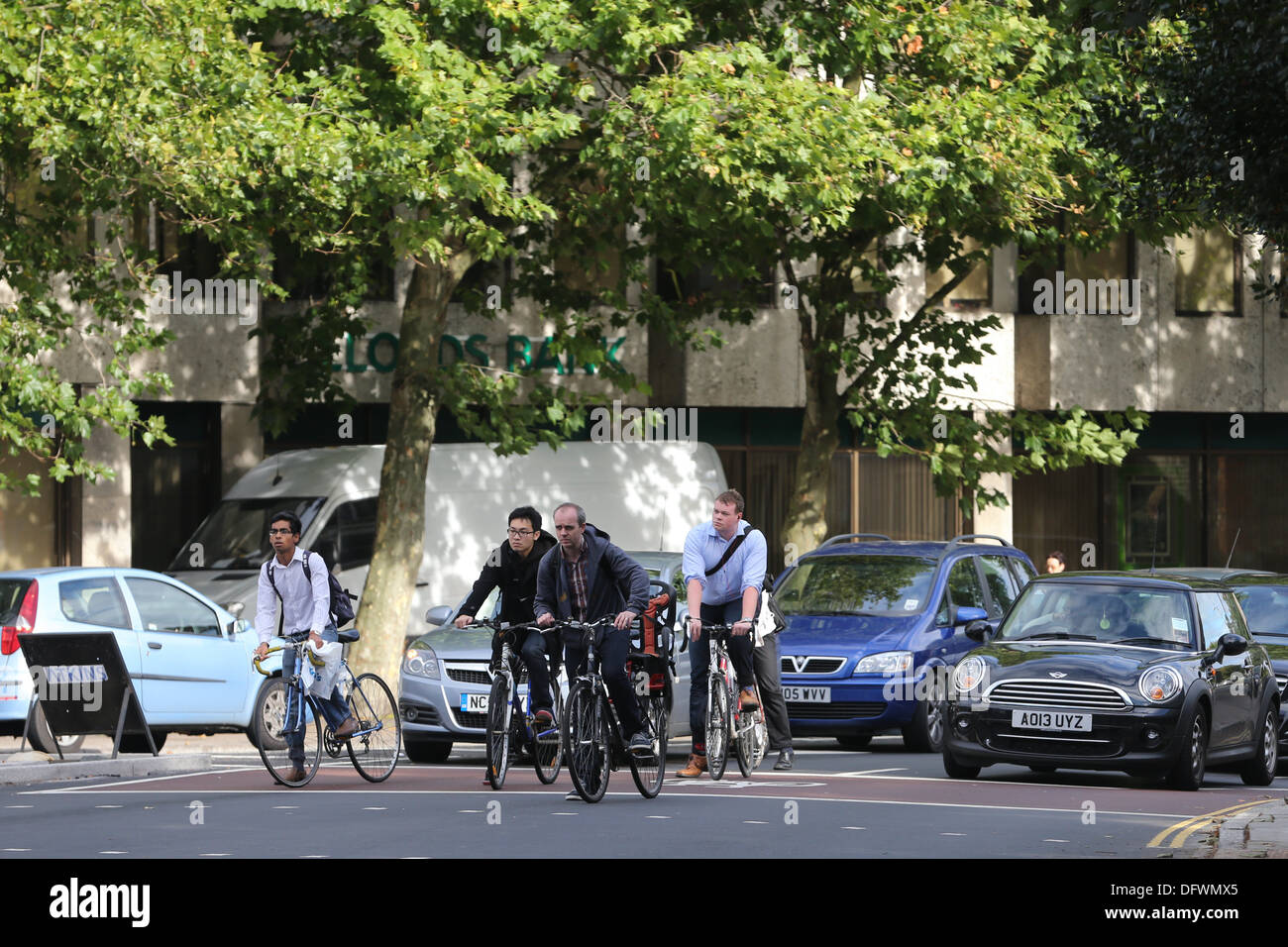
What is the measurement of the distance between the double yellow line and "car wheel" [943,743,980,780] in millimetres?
2159

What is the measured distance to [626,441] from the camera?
25.2 m

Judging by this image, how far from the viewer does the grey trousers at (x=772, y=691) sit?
1622 cm

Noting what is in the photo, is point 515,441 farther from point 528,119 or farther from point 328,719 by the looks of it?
point 328,719

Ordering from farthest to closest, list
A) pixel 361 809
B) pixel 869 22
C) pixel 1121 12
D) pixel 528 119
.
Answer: pixel 869 22 → pixel 528 119 → pixel 1121 12 → pixel 361 809

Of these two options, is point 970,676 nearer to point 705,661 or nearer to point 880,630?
point 705,661

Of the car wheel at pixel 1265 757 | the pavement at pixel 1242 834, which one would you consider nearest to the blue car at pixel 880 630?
the car wheel at pixel 1265 757

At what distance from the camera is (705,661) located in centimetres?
1501

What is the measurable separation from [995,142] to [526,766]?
26.0ft

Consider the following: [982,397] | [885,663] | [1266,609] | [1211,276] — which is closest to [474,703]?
[885,663]

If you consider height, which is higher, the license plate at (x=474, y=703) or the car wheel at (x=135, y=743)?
the license plate at (x=474, y=703)

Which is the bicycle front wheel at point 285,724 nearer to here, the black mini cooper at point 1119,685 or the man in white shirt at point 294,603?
the man in white shirt at point 294,603

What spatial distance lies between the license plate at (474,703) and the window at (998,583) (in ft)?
17.8

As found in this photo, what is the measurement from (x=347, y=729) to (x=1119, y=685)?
203 inches

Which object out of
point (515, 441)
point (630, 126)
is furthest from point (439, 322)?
point (630, 126)
